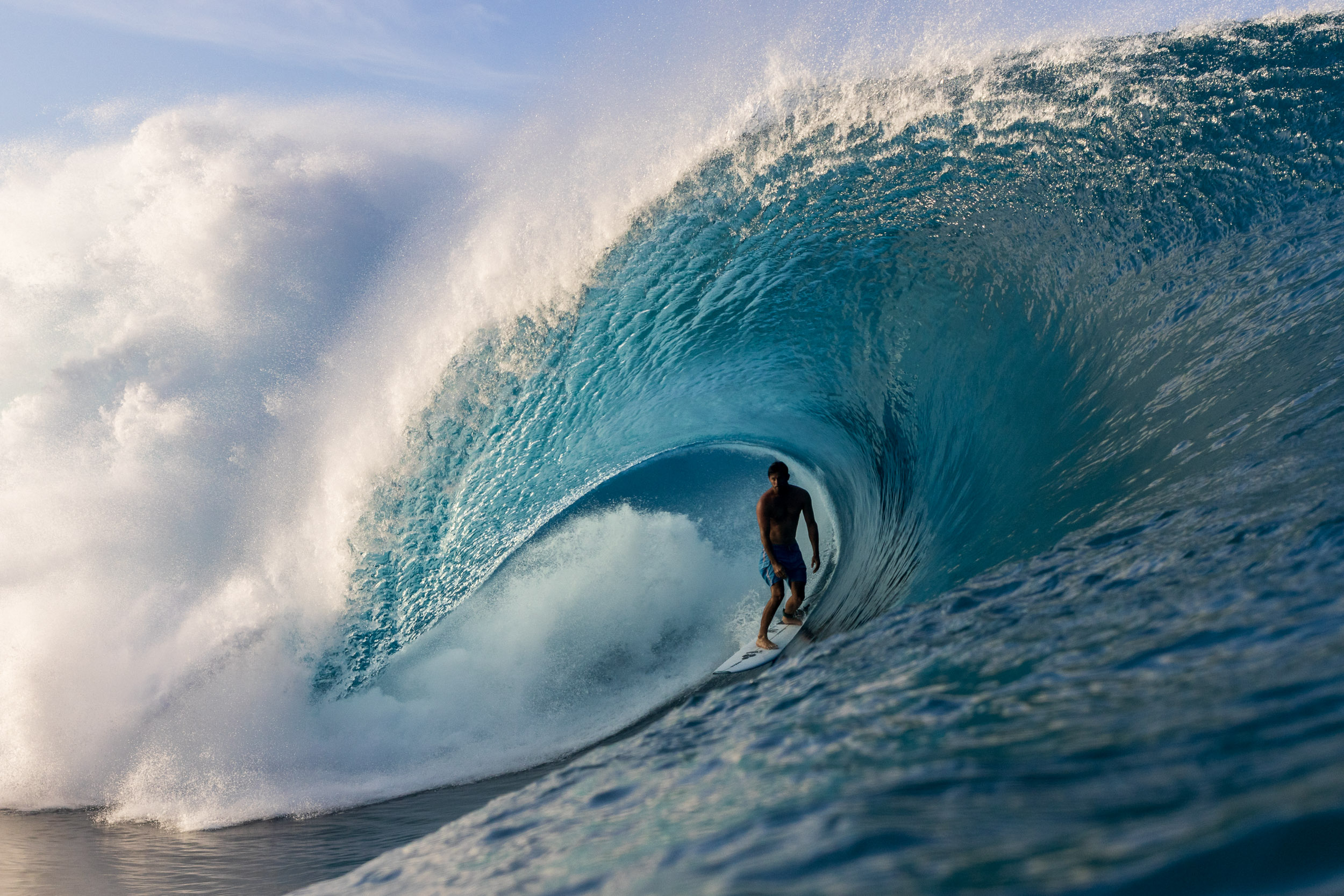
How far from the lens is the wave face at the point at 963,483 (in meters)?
1.41

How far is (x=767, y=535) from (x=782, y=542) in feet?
0.47

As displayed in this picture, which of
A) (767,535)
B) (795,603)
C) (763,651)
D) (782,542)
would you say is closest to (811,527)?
(782,542)

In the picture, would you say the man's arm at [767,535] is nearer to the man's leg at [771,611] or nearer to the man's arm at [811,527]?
the man's leg at [771,611]

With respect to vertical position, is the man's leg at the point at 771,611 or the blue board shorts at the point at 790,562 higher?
the blue board shorts at the point at 790,562

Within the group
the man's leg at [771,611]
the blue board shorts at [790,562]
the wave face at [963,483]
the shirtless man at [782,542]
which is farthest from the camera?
the man's leg at [771,611]

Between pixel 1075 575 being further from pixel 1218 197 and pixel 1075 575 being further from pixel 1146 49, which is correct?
pixel 1146 49

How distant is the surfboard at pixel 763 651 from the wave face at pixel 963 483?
0.33 m

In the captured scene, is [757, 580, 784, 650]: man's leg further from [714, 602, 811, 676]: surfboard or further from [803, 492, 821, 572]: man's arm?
[803, 492, 821, 572]: man's arm

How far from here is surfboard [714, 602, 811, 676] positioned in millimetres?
A: 5738

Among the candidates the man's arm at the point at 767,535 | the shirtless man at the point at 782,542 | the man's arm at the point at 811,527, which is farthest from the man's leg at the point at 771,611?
the man's arm at the point at 811,527

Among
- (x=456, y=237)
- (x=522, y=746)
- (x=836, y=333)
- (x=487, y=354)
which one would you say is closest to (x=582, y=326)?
(x=487, y=354)

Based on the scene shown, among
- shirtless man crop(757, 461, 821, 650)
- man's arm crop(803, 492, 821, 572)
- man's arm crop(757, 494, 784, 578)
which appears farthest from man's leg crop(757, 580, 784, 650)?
man's arm crop(803, 492, 821, 572)

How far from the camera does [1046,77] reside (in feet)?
20.4

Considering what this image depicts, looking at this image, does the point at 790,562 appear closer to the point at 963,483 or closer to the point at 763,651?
the point at 763,651
